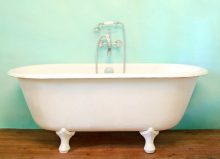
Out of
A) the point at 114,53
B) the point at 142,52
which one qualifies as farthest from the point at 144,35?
the point at 114,53

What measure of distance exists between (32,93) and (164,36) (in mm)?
1223

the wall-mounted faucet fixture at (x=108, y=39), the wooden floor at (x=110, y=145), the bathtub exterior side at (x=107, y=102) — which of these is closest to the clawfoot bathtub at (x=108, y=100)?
the bathtub exterior side at (x=107, y=102)

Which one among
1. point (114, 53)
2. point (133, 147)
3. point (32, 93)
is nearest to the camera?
point (32, 93)

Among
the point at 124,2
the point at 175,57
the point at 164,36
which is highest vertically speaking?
the point at 124,2

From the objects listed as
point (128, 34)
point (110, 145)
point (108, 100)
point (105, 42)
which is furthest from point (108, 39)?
point (110, 145)

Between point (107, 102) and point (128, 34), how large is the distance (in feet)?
2.56

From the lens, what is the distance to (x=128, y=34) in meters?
2.22

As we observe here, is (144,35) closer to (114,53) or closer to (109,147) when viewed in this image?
(114,53)

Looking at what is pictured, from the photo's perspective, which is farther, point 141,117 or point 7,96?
point 7,96

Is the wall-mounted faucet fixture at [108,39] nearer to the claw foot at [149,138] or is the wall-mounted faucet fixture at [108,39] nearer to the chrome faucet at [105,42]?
the chrome faucet at [105,42]

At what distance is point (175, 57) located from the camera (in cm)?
223

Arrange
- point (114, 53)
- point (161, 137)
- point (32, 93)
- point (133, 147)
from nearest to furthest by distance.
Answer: point (32, 93), point (133, 147), point (161, 137), point (114, 53)

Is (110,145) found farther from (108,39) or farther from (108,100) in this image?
(108,39)

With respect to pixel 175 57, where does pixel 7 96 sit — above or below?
below
